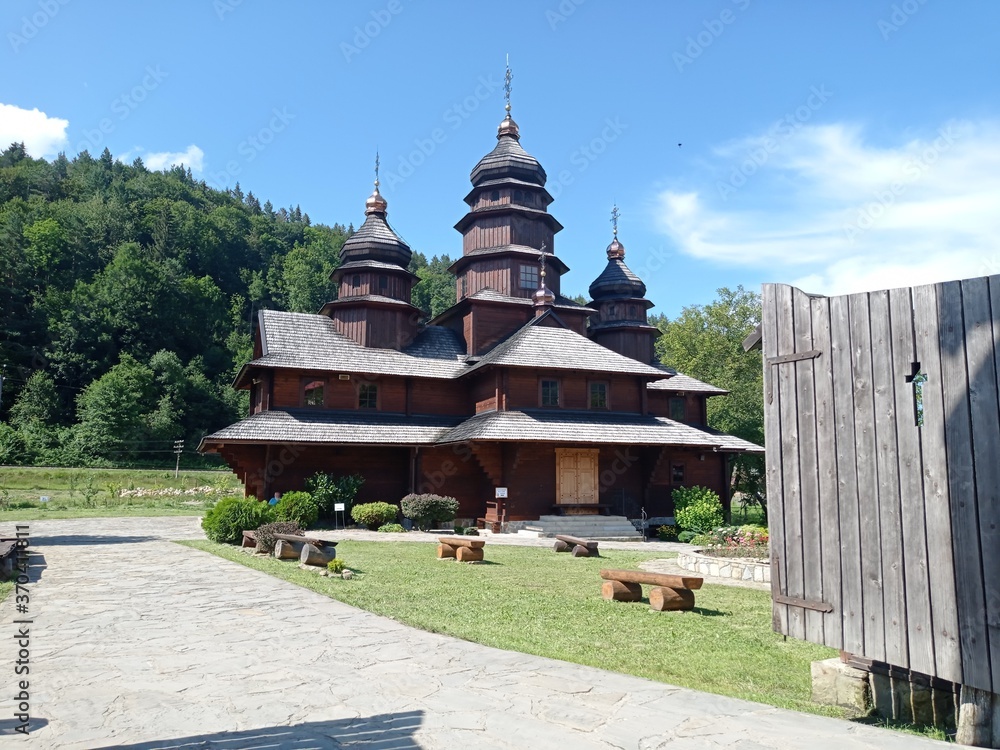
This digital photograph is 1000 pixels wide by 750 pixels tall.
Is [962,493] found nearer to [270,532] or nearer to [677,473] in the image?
[270,532]

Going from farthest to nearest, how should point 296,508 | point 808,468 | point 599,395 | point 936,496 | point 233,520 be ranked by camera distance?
point 599,395 → point 296,508 → point 233,520 → point 808,468 → point 936,496

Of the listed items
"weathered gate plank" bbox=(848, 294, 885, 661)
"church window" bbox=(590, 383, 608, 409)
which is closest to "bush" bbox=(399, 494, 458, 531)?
"church window" bbox=(590, 383, 608, 409)

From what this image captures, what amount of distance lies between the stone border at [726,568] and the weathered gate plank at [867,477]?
735 cm

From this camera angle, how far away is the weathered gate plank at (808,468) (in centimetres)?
512

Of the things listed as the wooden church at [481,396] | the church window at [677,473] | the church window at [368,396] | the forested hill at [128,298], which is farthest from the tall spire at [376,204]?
the forested hill at [128,298]

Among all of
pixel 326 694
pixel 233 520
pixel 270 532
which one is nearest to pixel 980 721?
pixel 326 694

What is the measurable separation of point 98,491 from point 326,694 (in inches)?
1499

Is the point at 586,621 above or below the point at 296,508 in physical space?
below

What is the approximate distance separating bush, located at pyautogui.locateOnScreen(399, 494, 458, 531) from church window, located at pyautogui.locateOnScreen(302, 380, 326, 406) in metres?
5.21

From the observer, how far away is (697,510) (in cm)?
2273

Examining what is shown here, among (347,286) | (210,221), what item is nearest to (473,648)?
(347,286)

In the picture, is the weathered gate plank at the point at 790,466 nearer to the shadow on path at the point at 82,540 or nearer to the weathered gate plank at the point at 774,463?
the weathered gate plank at the point at 774,463

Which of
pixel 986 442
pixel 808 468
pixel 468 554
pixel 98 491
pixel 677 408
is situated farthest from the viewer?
pixel 98 491

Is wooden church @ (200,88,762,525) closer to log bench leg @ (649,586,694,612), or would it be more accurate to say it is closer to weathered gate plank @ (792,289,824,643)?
log bench leg @ (649,586,694,612)
